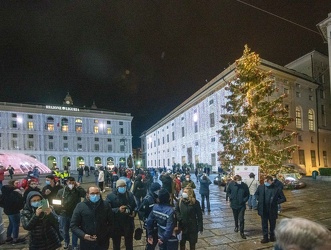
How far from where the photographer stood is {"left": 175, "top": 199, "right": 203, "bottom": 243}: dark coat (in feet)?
17.1

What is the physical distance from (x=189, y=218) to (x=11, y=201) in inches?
215

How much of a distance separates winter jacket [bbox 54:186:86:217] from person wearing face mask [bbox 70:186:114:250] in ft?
8.66

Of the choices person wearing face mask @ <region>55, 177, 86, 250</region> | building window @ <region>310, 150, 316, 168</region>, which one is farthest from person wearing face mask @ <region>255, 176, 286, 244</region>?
building window @ <region>310, 150, 316, 168</region>

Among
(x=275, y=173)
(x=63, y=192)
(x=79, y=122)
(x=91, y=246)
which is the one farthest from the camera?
(x=79, y=122)

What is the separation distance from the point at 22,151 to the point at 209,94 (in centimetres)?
5283

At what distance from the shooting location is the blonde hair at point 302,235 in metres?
1.56

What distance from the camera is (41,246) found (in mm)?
4406

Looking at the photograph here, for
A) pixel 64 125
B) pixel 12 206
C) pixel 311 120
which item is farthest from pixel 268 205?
pixel 64 125

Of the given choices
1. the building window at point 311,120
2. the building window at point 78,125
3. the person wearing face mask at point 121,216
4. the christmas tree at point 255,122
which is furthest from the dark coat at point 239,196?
the building window at point 78,125

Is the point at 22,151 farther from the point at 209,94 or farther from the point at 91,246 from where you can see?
the point at 91,246

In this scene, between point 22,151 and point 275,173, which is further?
point 22,151

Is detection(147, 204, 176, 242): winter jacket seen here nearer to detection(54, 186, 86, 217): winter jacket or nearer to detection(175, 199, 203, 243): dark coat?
detection(175, 199, 203, 243): dark coat

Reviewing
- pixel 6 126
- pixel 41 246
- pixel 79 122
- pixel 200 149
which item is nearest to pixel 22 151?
pixel 6 126

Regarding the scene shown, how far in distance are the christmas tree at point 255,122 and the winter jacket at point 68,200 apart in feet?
41.7
